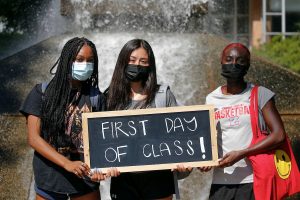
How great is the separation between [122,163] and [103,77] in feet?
9.71

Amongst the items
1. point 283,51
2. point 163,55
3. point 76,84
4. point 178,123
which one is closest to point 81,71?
point 76,84

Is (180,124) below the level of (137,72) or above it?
below

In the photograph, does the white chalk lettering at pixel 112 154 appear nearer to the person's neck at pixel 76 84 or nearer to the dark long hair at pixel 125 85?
the dark long hair at pixel 125 85

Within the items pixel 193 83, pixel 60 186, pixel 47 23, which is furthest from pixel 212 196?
pixel 47 23

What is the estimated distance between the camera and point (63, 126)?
412cm

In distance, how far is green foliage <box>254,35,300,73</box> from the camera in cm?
1329

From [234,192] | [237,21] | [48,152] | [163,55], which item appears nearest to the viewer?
[48,152]

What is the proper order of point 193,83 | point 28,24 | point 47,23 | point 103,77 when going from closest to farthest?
point 193,83 → point 103,77 → point 47,23 → point 28,24

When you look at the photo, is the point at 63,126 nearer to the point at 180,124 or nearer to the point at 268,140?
the point at 180,124

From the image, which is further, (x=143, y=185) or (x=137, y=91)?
(x=137, y=91)

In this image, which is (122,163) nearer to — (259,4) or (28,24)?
(28,24)

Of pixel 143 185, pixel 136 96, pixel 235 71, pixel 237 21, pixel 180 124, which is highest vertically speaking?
pixel 235 71

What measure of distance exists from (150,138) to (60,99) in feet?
1.92

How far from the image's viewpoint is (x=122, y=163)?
13.5ft
